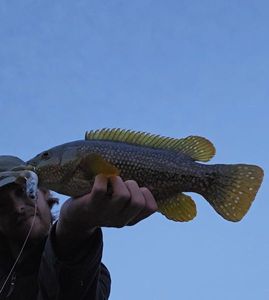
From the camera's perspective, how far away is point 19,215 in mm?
5812

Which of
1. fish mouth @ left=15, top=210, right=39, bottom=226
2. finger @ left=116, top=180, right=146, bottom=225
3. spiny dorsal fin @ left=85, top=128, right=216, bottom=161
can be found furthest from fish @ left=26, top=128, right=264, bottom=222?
fish mouth @ left=15, top=210, right=39, bottom=226

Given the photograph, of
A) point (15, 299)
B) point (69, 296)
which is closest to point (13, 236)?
point (15, 299)

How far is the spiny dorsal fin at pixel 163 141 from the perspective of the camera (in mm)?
4691

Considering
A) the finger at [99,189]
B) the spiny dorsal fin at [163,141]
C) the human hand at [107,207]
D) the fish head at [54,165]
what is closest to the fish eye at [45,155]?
the fish head at [54,165]

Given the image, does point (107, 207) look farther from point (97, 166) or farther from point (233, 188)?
point (233, 188)

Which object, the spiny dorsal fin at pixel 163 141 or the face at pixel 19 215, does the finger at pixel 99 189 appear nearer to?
the spiny dorsal fin at pixel 163 141

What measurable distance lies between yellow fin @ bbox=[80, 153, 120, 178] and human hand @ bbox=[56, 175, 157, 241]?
7 cm

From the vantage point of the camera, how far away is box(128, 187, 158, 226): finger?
3.91 m

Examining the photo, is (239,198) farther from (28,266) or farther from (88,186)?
(28,266)

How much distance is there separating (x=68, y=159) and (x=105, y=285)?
1566 millimetres

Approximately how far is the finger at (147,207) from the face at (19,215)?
203cm

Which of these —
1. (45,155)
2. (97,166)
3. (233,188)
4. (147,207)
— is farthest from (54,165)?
(233,188)

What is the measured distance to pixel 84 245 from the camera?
4137 millimetres

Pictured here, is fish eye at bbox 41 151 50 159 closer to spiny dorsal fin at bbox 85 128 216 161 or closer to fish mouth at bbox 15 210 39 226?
spiny dorsal fin at bbox 85 128 216 161
